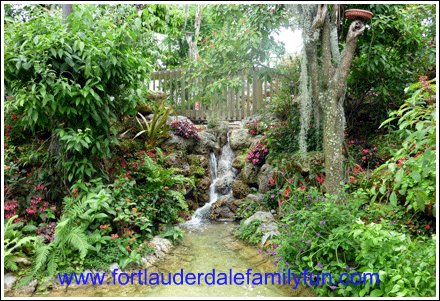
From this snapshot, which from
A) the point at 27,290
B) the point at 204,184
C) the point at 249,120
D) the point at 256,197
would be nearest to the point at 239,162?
the point at 204,184

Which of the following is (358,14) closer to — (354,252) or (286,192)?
(286,192)

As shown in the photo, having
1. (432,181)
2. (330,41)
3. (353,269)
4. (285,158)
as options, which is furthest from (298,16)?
(353,269)

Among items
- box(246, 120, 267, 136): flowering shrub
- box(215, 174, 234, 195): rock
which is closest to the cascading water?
box(215, 174, 234, 195): rock

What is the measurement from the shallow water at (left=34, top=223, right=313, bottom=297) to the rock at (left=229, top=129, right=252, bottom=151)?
87.2 inches

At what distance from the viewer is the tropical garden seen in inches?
116

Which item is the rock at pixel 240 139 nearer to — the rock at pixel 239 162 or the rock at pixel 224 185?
the rock at pixel 239 162

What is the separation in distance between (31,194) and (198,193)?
10.5ft

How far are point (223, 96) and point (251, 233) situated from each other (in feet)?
14.0

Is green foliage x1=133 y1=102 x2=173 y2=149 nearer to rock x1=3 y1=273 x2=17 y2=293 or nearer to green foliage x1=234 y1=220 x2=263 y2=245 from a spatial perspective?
green foliage x1=234 y1=220 x2=263 y2=245

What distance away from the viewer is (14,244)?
3361mm

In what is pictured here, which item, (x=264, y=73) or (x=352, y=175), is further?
(x=264, y=73)

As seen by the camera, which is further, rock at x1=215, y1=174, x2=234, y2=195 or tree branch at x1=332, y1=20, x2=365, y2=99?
rock at x1=215, y1=174, x2=234, y2=195

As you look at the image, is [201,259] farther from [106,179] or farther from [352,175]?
[352,175]

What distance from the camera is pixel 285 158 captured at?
5543 mm
